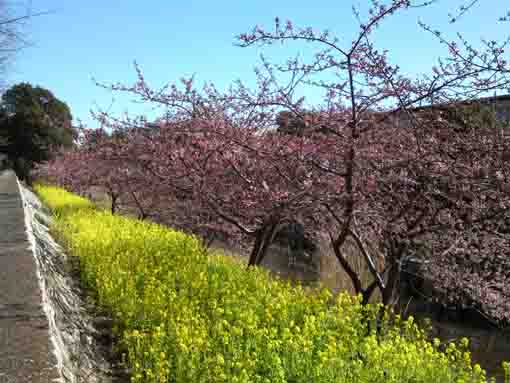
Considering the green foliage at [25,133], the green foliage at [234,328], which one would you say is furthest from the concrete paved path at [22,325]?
the green foliage at [25,133]

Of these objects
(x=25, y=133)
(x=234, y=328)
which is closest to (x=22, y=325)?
(x=234, y=328)

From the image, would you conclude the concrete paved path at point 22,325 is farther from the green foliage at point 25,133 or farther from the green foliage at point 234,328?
the green foliage at point 25,133

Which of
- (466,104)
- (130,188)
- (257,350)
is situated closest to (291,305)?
(257,350)

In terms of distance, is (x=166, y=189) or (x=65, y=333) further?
(x=166, y=189)

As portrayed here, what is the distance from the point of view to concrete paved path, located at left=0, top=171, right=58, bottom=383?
2285 millimetres

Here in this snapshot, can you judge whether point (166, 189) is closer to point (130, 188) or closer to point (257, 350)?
point (130, 188)

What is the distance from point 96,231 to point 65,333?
5.38 m

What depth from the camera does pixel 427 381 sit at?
3.36 meters

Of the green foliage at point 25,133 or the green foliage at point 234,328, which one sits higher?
the green foliage at point 25,133

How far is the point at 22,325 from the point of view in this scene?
280cm

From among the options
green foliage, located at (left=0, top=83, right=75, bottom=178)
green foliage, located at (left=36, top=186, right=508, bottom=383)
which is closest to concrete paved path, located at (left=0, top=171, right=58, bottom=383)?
green foliage, located at (left=36, top=186, right=508, bottom=383)

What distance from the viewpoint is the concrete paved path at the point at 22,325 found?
229 centimetres

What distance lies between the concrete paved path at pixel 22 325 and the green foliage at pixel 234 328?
2.92 ft

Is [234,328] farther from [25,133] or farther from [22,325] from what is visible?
[25,133]
